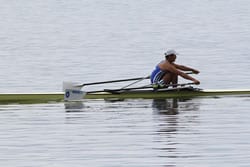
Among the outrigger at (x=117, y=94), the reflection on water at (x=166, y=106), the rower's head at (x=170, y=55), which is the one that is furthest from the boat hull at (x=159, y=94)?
the rower's head at (x=170, y=55)

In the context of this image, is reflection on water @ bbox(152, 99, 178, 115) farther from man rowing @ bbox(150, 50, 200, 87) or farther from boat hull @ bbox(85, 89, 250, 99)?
man rowing @ bbox(150, 50, 200, 87)

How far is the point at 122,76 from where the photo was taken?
41438mm

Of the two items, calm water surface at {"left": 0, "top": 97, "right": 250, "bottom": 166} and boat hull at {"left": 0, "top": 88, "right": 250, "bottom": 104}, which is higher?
boat hull at {"left": 0, "top": 88, "right": 250, "bottom": 104}

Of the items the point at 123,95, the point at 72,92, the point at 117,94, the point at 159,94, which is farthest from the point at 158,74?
the point at 72,92

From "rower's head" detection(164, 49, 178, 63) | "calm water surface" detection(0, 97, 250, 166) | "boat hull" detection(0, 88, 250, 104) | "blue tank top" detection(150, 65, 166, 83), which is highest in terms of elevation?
"rower's head" detection(164, 49, 178, 63)

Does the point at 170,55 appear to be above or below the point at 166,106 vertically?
above

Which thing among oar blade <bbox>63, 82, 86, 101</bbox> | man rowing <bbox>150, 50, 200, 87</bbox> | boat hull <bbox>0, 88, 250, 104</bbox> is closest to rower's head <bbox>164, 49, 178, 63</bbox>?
man rowing <bbox>150, 50, 200, 87</bbox>

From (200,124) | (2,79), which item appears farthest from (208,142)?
(2,79)

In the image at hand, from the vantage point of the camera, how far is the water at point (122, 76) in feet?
60.7

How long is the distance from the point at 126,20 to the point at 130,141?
2581 inches

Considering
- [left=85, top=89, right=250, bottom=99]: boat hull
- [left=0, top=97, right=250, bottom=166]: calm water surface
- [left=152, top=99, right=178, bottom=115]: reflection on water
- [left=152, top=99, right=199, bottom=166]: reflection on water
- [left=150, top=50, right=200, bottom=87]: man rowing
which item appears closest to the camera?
[left=0, top=97, right=250, bottom=166]: calm water surface

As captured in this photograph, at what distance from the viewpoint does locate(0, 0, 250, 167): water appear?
18.5 metres

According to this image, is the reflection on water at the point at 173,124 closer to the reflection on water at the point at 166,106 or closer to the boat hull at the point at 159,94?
the reflection on water at the point at 166,106

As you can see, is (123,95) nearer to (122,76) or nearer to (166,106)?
(166,106)
